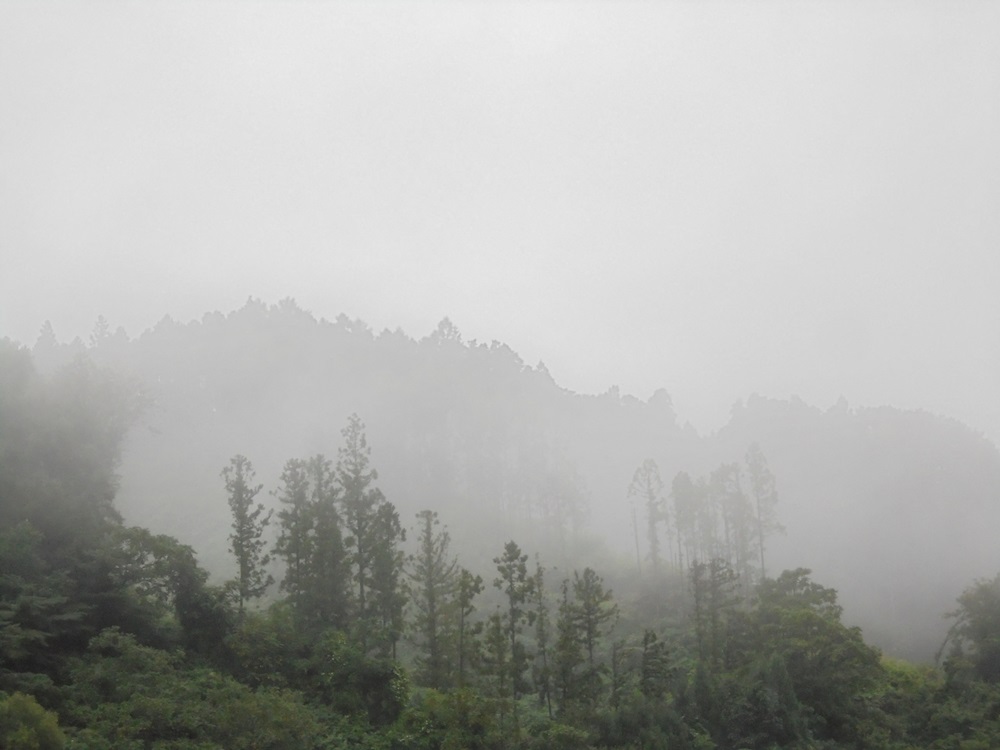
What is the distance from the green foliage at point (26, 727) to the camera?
1762 cm

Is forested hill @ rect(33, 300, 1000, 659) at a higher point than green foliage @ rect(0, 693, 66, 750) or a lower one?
higher

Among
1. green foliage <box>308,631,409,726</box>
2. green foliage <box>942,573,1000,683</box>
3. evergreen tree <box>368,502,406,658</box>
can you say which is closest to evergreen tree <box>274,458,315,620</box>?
evergreen tree <box>368,502,406,658</box>

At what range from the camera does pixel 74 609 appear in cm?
2812

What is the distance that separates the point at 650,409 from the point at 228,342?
7700 centimetres

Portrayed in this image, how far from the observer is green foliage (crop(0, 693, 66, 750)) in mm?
17625

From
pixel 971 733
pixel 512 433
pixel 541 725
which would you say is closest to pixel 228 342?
pixel 512 433

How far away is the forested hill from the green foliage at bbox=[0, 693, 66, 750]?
187ft

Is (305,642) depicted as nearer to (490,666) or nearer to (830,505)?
(490,666)

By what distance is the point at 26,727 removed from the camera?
18.0 meters

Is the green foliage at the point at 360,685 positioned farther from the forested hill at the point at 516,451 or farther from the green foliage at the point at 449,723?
the forested hill at the point at 516,451

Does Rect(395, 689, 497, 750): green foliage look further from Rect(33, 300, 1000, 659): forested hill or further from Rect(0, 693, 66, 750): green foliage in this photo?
Rect(33, 300, 1000, 659): forested hill

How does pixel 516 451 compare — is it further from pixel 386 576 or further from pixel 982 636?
pixel 982 636

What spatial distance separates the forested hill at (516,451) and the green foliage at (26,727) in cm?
5711

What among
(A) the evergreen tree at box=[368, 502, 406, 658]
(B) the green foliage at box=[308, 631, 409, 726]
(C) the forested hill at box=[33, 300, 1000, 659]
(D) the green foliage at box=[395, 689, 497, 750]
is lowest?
(D) the green foliage at box=[395, 689, 497, 750]
